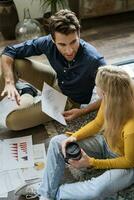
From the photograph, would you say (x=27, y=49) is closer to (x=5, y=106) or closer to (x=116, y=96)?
(x=5, y=106)

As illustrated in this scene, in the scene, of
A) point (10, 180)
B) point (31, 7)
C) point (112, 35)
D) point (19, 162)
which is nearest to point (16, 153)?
point (19, 162)

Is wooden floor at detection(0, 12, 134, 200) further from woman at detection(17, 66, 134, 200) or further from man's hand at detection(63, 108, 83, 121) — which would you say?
woman at detection(17, 66, 134, 200)

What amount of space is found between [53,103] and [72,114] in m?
0.12

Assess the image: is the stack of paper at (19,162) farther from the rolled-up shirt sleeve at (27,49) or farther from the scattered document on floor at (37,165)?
the rolled-up shirt sleeve at (27,49)

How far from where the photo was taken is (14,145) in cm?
197

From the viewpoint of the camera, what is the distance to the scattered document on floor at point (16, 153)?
1.85 meters

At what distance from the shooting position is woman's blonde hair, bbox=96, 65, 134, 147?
1.39 m

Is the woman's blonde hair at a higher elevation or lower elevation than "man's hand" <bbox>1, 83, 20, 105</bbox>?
higher

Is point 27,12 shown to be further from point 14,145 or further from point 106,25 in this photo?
point 14,145

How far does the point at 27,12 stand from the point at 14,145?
1.54m

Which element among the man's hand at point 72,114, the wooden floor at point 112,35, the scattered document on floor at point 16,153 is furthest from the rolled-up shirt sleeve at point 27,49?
the wooden floor at point 112,35

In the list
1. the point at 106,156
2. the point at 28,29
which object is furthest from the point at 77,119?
the point at 28,29

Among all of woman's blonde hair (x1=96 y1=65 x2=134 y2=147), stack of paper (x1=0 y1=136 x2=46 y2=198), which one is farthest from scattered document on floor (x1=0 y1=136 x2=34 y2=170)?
woman's blonde hair (x1=96 y1=65 x2=134 y2=147)

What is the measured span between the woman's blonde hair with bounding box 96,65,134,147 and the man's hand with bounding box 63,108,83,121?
0.47 metres
